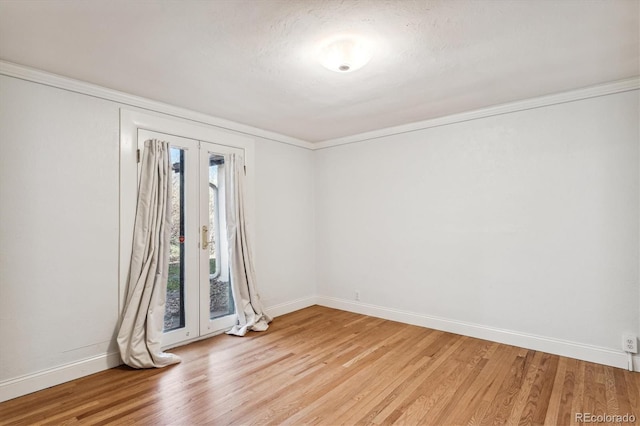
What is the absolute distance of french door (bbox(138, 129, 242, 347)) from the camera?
361cm

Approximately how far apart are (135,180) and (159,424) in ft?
7.17

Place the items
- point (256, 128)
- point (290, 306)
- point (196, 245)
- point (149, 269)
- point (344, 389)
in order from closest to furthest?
point (344, 389), point (149, 269), point (196, 245), point (256, 128), point (290, 306)

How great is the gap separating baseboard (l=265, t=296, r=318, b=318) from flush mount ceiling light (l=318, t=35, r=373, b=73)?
3.36 meters

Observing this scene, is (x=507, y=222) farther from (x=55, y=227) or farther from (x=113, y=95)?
(x=55, y=227)

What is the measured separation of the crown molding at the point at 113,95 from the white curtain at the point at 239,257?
1.39 ft

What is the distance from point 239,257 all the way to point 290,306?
1263 mm

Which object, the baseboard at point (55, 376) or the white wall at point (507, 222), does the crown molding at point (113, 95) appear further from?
the baseboard at point (55, 376)

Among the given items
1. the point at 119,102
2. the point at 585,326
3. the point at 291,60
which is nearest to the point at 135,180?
the point at 119,102

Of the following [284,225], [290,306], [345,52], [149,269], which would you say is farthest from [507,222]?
[149,269]

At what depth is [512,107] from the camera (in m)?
3.56

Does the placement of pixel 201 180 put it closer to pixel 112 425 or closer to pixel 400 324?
pixel 112 425

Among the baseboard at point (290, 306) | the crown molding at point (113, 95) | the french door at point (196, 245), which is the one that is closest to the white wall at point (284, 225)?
the baseboard at point (290, 306)

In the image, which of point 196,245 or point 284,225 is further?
point 284,225

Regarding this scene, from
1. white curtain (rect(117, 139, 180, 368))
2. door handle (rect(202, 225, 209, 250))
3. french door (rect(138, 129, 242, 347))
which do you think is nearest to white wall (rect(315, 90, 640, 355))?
french door (rect(138, 129, 242, 347))
